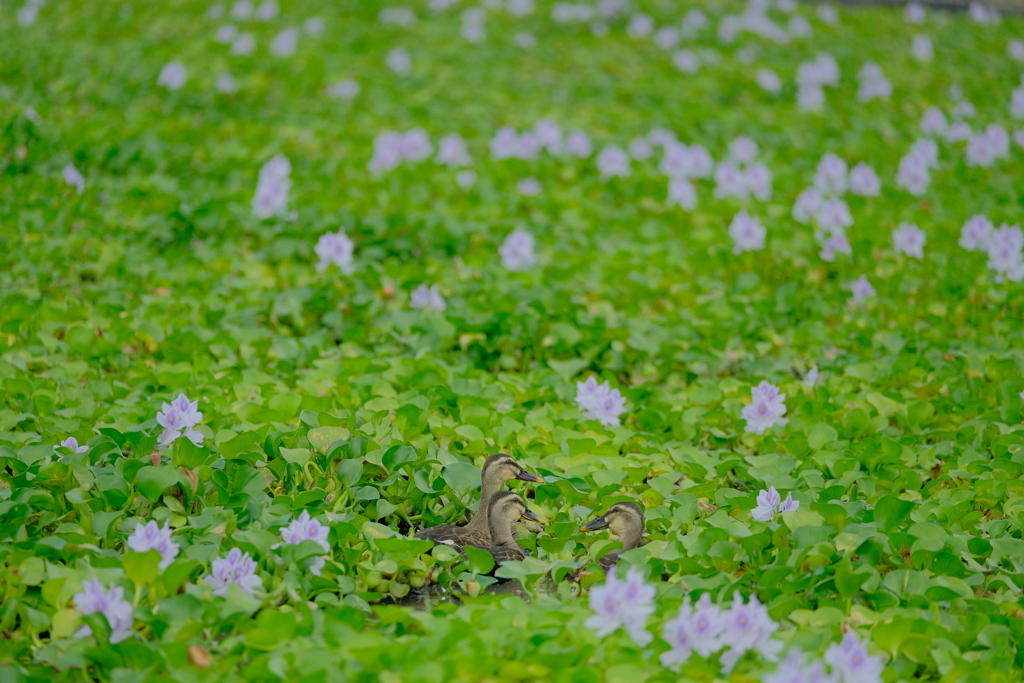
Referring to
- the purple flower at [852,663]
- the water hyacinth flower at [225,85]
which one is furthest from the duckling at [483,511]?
the water hyacinth flower at [225,85]

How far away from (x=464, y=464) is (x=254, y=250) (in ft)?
9.01

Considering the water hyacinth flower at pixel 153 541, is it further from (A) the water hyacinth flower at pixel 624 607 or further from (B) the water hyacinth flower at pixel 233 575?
(A) the water hyacinth flower at pixel 624 607

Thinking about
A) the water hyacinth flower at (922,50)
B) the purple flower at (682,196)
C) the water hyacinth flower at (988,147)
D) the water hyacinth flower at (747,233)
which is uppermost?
the water hyacinth flower at (747,233)

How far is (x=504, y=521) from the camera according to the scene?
113 inches

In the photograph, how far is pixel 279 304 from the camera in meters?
4.52

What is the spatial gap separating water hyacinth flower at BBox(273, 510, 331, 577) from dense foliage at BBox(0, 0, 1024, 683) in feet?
0.06

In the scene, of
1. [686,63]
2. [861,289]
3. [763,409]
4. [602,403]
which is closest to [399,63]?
[686,63]

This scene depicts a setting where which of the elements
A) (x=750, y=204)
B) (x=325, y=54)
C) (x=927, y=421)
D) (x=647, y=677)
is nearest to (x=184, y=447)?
(x=647, y=677)

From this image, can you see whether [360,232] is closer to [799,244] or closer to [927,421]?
[799,244]

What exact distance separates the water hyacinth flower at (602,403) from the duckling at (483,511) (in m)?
0.64

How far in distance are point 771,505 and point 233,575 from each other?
1.63 meters

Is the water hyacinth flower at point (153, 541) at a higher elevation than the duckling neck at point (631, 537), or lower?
Result: higher

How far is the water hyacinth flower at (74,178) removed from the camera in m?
5.65

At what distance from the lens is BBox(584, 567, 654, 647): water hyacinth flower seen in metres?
2.35
